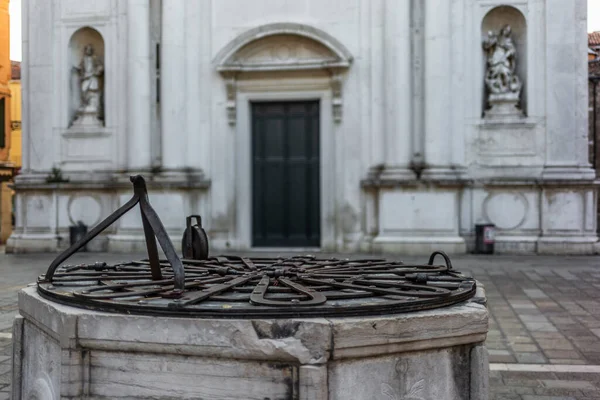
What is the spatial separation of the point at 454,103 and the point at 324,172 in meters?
2.81

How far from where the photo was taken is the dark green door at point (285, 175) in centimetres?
1499

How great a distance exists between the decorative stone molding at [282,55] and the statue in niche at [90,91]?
2.85 metres

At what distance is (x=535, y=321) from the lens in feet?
24.3

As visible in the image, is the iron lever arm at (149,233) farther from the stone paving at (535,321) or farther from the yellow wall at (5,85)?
the yellow wall at (5,85)

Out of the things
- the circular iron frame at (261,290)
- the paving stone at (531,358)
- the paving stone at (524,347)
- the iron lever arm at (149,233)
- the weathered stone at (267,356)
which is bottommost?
the paving stone at (531,358)

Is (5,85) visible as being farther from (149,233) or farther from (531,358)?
(149,233)

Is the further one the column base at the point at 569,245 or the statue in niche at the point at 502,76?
the statue in niche at the point at 502,76

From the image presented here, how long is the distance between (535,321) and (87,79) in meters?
11.5

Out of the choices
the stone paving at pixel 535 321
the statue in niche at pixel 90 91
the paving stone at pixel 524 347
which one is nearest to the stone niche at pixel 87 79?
the statue in niche at pixel 90 91

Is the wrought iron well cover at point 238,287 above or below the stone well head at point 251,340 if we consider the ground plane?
above

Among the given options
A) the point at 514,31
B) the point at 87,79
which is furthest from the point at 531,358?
the point at 87,79

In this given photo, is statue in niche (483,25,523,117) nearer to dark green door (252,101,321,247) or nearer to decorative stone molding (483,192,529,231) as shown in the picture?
decorative stone molding (483,192,529,231)

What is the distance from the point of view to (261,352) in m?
2.95

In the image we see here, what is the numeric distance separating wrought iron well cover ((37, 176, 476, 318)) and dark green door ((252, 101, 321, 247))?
10.2 metres
